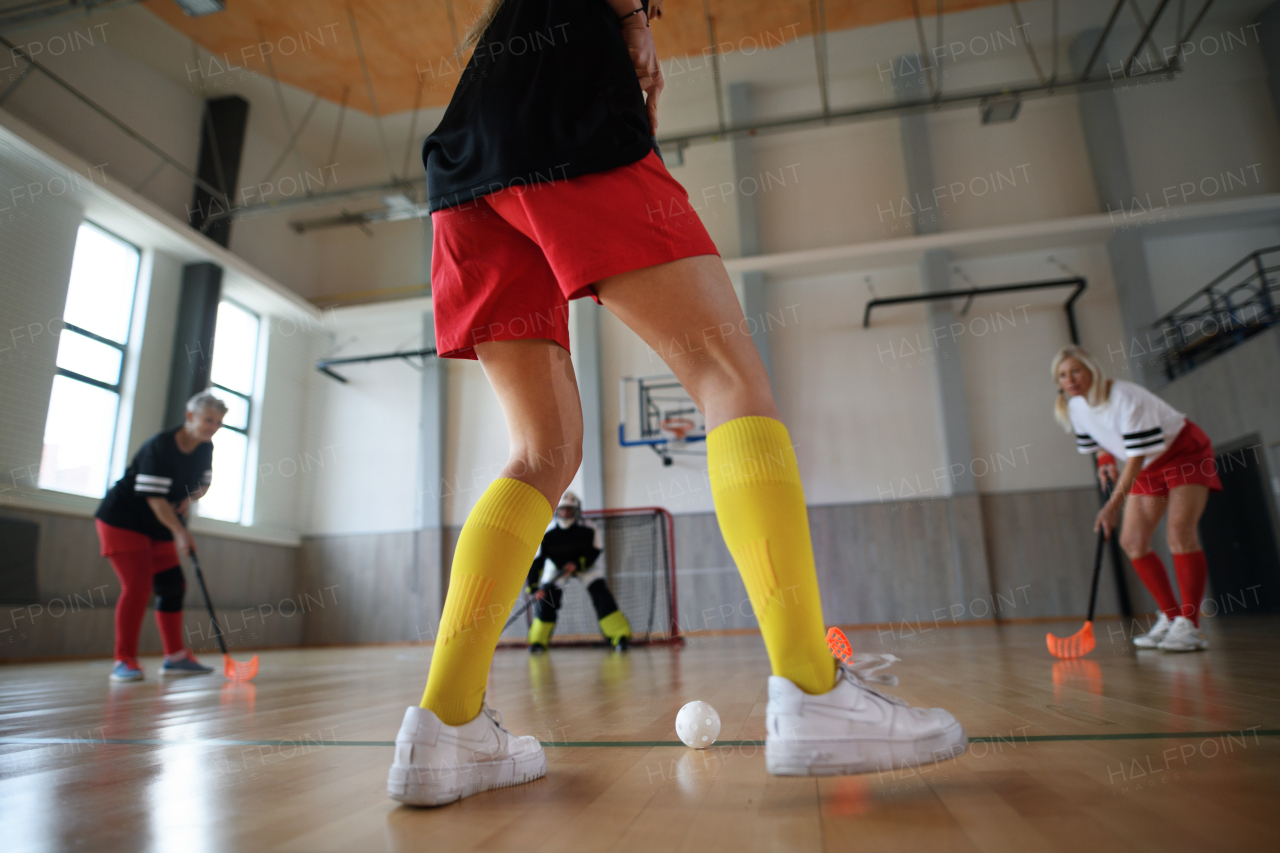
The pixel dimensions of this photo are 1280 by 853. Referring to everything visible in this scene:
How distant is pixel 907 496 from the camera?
7996mm

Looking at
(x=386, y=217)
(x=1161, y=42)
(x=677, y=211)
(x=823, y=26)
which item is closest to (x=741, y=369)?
(x=677, y=211)

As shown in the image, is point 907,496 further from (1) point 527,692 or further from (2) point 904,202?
(1) point 527,692

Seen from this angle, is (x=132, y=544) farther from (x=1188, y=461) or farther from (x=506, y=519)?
(x=1188, y=461)

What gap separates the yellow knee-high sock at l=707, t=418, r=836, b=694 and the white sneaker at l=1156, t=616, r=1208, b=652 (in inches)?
102

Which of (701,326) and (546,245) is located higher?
(546,245)

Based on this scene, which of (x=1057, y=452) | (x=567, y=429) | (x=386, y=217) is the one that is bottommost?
(x=567, y=429)

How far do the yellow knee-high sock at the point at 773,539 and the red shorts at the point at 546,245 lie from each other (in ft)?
0.73

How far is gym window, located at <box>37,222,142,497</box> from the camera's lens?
6461 mm

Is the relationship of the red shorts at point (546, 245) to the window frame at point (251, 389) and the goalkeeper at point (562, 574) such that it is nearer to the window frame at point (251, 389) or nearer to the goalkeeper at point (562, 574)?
the goalkeeper at point (562, 574)

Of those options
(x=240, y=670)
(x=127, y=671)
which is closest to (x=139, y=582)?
(x=127, y=671)

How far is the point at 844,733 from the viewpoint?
0.75m

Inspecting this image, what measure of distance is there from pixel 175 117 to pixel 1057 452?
391 inches

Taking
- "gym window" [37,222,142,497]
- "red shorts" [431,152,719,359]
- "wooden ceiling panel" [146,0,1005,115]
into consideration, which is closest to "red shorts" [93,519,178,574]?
"red shorts" [431,152,719,359]

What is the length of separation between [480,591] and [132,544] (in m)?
3.30
